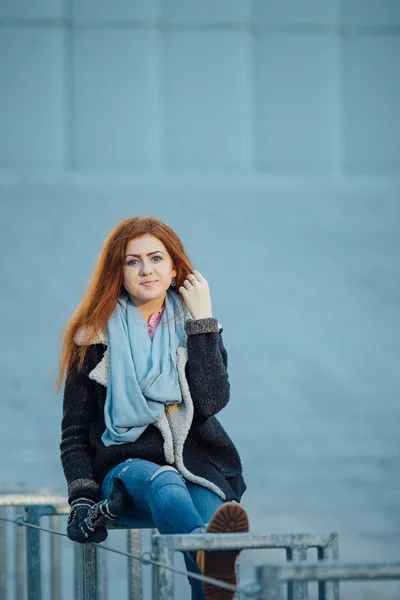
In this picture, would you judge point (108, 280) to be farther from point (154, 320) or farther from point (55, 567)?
point (55, 567)

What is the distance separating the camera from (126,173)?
5.49 meters

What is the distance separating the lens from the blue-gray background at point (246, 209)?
5340mm

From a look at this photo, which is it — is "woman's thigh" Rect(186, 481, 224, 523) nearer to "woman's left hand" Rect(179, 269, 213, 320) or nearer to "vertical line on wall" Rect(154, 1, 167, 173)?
"woman's left hand" Rect(179, 269, 213, 320)

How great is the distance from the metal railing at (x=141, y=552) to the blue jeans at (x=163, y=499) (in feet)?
0.21

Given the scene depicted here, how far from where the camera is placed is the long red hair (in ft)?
9.05

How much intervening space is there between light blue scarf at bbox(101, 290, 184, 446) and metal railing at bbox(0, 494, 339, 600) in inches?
9.3

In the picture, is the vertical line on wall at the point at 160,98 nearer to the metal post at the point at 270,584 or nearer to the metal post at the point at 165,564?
the metal post at the point at 165,564

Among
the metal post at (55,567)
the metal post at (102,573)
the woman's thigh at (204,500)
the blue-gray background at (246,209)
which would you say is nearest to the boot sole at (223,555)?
the woman's thigh at (204,500)

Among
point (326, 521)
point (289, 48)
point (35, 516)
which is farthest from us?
point (289, 48)

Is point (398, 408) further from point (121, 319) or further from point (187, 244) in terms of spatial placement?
point (121, 319)

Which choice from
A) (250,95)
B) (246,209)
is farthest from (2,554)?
(250,95)

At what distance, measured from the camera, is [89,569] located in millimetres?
2752

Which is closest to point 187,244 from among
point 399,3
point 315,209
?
point 315,209

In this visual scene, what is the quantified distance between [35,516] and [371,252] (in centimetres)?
291
